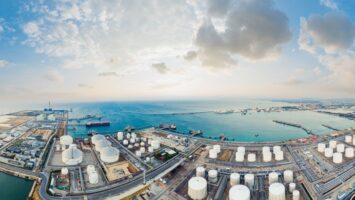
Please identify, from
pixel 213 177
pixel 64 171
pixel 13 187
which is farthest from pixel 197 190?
pixel 13 187

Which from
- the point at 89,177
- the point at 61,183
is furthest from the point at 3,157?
the point at 89,177

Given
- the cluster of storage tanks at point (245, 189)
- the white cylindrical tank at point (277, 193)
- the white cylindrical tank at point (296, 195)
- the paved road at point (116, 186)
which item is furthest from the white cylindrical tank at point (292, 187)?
the paved road at point (116, 186)

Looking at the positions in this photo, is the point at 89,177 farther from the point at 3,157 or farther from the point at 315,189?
the point at 315,189

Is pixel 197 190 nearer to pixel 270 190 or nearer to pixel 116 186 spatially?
pixel 270 190

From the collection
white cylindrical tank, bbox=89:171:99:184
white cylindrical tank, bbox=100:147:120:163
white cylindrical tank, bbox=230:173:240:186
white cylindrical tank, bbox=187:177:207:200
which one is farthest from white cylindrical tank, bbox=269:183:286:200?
white cylindrical tank, bbox=100:147:120:163

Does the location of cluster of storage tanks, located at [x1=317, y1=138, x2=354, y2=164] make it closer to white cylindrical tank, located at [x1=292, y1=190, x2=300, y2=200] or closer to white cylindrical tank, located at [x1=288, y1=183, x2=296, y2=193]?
white cylindrical tank, located at [x1=288, y1=183, x2=296, y2=193]

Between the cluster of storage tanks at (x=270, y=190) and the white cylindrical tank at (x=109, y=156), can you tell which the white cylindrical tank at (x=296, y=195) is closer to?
the cluster of storage tanks at (x=270, y=190)
